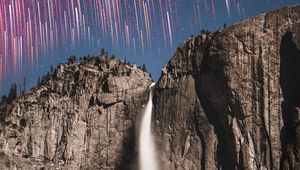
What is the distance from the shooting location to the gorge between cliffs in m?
48.6

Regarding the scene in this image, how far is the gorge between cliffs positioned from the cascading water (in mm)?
831

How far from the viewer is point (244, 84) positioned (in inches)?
1978

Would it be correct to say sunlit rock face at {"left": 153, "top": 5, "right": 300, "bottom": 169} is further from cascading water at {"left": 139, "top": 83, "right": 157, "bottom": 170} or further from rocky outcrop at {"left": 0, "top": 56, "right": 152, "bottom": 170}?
rocky outcrop at {"left": 0, "top": 56, "right": 152, "bottom": 170}

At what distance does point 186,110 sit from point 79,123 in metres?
18.3

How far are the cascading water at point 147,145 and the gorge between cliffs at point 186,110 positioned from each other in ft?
2.73

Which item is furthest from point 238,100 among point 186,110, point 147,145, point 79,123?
point 79,123

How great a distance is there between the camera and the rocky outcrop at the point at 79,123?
61.6 meters

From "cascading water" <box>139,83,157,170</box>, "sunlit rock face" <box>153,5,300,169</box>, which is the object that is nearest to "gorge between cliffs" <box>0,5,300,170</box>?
"sunlit rock face" <box>153,5,300,169</box>

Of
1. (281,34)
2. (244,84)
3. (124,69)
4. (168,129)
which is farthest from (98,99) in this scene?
(281,34)

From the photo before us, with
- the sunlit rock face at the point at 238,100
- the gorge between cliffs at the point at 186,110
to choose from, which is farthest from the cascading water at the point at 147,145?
the sunlit rock face at the point at 238,100

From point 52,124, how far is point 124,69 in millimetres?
14504

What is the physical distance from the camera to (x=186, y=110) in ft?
182

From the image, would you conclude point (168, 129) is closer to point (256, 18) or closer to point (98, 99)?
point (98, 99)

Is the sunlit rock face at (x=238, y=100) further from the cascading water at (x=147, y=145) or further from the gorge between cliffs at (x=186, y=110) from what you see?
the cascading water at (x=147, y=145)
